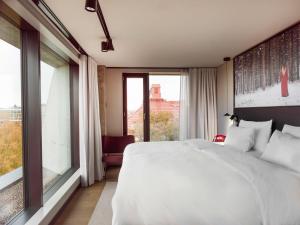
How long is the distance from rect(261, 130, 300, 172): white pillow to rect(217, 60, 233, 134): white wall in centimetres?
207

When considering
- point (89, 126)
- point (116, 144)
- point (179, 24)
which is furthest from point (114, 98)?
point (179, 24)

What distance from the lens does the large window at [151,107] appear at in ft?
17.3

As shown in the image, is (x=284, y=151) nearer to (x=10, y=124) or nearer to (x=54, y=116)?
(x=10, y=124)

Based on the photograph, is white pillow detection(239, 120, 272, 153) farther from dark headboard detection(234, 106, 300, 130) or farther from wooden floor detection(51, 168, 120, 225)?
wooden floor detection(51, 168, 120, 225)

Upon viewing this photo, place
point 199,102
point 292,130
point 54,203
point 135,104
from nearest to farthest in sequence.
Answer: point 292,130 < point 54,203 < point 199,102 < point 135,104

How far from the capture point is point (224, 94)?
480 cm

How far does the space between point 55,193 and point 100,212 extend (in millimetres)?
653

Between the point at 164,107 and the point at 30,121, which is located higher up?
the point at 164,107

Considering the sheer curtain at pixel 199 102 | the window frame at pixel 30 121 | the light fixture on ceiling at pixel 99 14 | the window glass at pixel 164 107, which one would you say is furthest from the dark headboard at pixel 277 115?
the window frame at pixel 30 121

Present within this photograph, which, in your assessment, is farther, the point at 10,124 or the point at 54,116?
the point at 54,116

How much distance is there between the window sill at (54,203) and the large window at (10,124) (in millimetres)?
202

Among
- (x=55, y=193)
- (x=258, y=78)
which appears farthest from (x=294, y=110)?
(x=55, y=193)

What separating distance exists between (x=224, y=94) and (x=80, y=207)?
3.46 metres

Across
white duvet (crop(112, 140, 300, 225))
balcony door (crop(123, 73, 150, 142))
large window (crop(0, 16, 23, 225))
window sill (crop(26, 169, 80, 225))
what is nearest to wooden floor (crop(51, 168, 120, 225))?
window sill (crop(26, 169, 80, 225))
